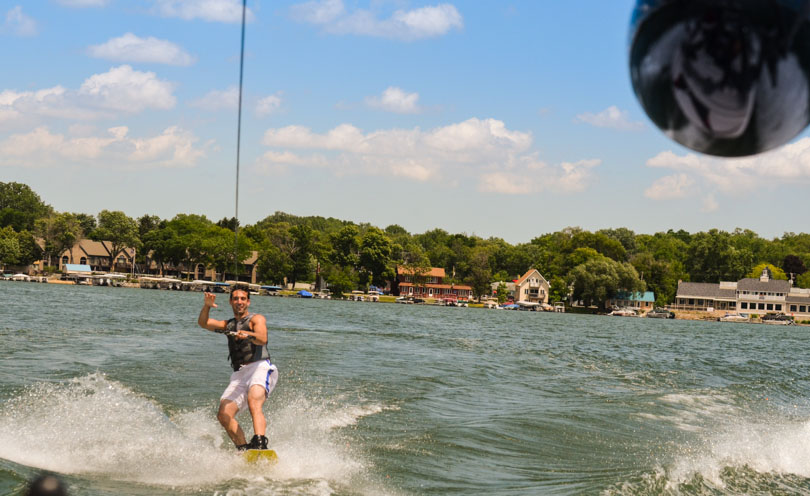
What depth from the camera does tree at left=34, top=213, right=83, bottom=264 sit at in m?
131

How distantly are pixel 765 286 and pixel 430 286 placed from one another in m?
57.1

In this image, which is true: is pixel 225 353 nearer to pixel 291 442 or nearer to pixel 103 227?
pixel 291 442

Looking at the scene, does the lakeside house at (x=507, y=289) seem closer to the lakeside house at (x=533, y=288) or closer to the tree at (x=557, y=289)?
the lakeside house at (x=533, y=288)

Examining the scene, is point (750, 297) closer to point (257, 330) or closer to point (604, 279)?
point (604, 279)

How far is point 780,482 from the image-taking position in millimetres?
10320

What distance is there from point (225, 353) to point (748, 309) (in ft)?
402

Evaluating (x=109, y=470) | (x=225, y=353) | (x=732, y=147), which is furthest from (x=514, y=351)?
(x=732, y=147)

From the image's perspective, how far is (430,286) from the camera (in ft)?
458

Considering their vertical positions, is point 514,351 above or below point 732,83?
below

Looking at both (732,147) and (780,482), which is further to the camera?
(780,482)

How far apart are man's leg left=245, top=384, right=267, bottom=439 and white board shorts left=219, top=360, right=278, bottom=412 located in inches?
3.1

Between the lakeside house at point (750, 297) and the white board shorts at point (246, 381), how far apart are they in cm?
13166

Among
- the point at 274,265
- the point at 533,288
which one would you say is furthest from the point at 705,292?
the point at 274,265

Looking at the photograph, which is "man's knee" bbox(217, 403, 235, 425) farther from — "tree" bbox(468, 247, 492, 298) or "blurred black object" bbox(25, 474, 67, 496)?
"tree" bbox(468, 247, 492, 298)
